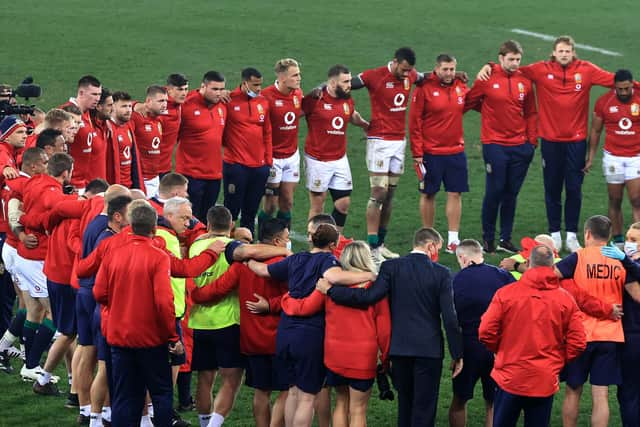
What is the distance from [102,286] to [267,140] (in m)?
5.85

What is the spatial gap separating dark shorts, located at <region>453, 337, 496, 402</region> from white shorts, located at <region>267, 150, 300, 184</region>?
5.83m

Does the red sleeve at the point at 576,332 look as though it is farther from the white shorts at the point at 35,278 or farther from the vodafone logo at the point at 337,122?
the vodafone logo at the point at 337,122

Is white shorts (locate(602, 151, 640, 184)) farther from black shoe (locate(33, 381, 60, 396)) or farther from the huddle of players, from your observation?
black shoe (locate(33, 381, 60, 396))

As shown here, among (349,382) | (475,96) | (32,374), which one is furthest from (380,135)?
(349,382)

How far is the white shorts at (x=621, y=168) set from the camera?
50.1 ft

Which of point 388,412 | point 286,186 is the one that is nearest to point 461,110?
point 286,186

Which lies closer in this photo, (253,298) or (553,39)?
(253,298)

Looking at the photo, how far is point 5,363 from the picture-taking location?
11578 millimetres

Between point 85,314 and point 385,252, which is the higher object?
point 85,314

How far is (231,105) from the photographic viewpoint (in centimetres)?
1439

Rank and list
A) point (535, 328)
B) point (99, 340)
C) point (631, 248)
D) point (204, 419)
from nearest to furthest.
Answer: point (535, 328)
point (99, 340)
point (204, 419)
point (631, 248)

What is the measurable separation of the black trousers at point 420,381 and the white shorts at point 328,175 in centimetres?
602

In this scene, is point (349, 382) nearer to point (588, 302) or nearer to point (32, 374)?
point (588, 302)

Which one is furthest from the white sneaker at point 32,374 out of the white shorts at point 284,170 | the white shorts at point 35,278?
the white shorts at point 284,170
